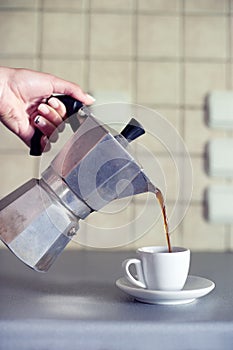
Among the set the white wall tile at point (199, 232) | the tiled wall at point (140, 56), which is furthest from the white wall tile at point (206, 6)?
the white wall tile at point (199, 232)

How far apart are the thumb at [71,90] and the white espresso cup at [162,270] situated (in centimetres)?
31

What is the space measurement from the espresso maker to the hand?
0.10m

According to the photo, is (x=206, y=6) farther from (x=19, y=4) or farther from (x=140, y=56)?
(x=19, y=4)

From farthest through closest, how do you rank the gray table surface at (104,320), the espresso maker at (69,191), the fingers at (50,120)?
the fingers at (50,120) < the espresso maker at (69,191) < the gray table surface at (104,320)

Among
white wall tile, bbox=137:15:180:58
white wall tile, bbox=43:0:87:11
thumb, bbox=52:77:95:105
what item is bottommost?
thumb, bbox=52:77:95:105

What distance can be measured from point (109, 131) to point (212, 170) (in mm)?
639

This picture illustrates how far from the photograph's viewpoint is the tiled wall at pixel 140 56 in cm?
126

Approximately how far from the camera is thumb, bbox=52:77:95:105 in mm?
859

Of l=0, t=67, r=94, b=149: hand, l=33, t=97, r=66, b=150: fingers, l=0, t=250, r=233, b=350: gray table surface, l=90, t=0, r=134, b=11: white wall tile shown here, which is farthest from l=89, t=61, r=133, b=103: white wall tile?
l=0, t=250, r=233, b=350: gray table surface

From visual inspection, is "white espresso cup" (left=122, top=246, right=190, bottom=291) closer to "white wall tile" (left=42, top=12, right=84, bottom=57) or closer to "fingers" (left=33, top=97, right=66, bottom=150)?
"fingers" (left=33, top=97, right=66, bottom=150)

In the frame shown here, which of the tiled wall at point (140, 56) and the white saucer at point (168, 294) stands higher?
the tiled wall at point (140, 56)

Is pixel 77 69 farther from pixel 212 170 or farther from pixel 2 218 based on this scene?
pixel 2 218

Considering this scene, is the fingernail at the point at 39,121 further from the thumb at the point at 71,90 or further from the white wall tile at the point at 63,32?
the white wall tile at the point at 63,32

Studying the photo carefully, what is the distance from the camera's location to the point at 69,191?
2.28ft
